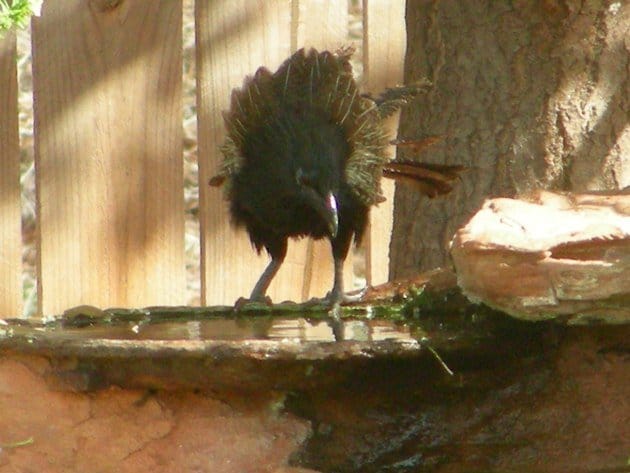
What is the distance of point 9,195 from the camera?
512 centimetres

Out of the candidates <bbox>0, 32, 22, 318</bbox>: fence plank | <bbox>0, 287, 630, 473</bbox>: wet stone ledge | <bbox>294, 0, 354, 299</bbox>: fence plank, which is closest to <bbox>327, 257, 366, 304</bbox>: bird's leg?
<bbox>294, 0, 354, 299</bbox>: fence plank

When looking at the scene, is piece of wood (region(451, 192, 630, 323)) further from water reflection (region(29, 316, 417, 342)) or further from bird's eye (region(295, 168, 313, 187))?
bird's eye (region(295, 168, 313, 187))

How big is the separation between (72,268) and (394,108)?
143 cm

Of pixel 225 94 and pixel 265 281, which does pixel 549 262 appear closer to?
pixel 265 281

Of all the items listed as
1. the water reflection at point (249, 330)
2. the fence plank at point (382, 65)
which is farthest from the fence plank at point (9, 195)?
the fence plank at point (382, 65)

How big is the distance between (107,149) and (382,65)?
1180 millimetres

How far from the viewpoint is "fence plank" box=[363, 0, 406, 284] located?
5336 millimetres

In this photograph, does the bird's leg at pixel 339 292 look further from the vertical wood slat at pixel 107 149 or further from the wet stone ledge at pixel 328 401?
the wet stone ledge at pixel 328 401

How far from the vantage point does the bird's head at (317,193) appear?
499cm

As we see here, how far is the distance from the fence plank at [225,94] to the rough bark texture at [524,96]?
0.68 m

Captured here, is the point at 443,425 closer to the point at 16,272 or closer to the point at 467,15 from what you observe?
the point at 467,15

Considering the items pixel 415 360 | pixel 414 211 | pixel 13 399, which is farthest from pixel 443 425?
pixel 414 211

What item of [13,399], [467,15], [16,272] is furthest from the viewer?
[16,272]

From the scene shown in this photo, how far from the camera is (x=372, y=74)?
542 cm
